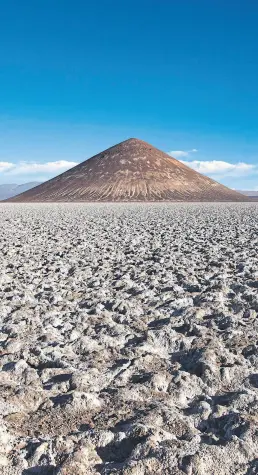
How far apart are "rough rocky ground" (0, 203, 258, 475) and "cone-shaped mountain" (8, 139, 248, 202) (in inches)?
4414

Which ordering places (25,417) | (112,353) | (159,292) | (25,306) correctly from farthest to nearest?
1. (159,292)
2. (25,306)
3. (112,353)
4. (25,417)

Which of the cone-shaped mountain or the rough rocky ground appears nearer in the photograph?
the rough rocky ground

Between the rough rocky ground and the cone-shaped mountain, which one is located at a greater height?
the cone-shaped mountain

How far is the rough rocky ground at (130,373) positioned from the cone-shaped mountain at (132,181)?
112 meters

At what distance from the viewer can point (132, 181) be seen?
435 feet

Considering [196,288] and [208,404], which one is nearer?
[208,404]

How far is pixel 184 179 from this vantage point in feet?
458

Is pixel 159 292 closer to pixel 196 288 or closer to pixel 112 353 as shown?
pixel 196 288

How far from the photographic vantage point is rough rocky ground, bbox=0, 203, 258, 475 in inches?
98.5

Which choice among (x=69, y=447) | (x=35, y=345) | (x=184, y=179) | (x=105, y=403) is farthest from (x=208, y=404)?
(x=184, y=179)

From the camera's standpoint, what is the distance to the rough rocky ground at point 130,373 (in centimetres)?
250

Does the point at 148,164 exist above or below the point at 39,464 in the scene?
above

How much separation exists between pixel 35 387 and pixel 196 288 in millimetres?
3502

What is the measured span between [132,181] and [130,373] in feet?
427
